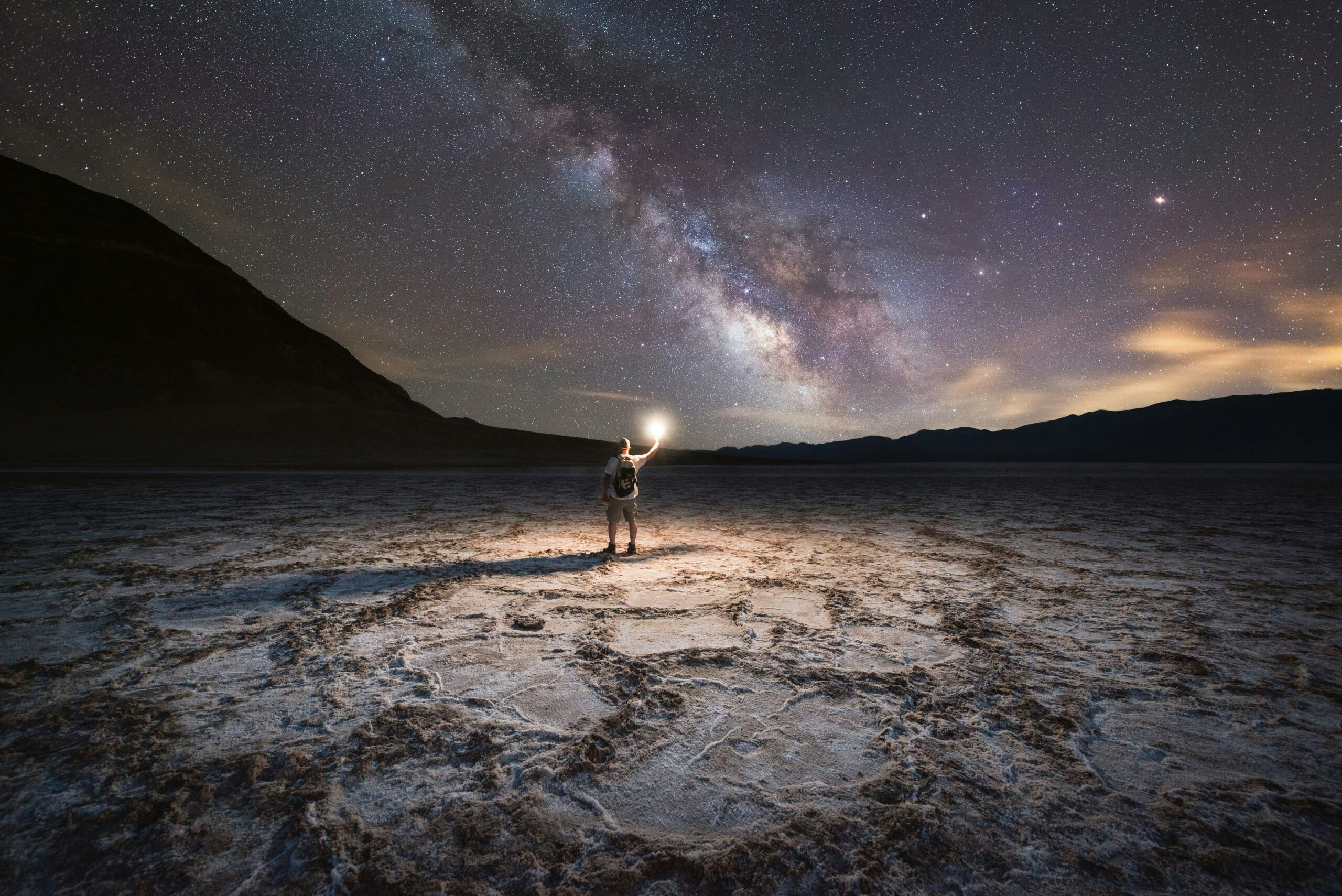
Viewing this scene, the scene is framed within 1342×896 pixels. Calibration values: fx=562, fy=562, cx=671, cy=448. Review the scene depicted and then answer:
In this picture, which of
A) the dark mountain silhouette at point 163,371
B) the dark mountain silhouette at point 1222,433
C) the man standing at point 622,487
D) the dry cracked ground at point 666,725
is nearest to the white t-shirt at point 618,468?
the man standing at point 622,487

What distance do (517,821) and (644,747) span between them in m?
0.64

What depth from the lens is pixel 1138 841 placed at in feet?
6.08

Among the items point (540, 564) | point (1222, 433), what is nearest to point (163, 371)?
point (540, 564)

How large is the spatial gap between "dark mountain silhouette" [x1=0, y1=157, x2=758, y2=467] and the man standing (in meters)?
30.1

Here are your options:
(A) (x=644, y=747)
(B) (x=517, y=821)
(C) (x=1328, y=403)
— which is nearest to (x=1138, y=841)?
(A) (x=644, y=747)

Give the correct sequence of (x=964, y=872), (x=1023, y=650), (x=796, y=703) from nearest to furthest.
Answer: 1. (x=964, y=872)
2. (x=796, y=703)
3. (x=1023, y=650)

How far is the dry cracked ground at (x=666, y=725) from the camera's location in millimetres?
1766

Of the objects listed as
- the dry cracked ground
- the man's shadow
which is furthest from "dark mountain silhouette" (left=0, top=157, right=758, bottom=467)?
the dry cracked ground

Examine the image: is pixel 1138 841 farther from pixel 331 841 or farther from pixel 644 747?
pixel 331 841

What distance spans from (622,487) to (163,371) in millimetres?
82724

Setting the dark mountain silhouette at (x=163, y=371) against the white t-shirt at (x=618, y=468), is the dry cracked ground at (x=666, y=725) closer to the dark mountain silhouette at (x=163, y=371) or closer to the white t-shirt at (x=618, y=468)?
the white t-shirt at (x=618, y=468)

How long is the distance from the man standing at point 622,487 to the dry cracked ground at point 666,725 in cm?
88

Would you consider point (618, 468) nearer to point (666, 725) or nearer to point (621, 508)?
point (621, 508)

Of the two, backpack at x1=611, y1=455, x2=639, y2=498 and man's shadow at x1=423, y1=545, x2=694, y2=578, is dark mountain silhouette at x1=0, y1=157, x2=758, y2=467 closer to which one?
man's shadow at x1=423, y1=545, x2=694, y2=578
